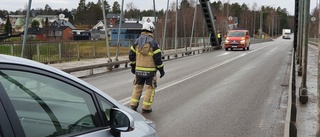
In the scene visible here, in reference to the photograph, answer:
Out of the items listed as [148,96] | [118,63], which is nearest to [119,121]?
[148,96]

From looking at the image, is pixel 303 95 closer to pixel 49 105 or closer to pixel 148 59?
pixel 148 59

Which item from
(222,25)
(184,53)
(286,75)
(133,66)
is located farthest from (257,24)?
(133,66)

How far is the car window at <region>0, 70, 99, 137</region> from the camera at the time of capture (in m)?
2.35

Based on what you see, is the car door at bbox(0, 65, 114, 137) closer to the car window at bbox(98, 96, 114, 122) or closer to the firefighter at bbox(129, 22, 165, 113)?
the car window at bbox(98, 96, 114, 122)

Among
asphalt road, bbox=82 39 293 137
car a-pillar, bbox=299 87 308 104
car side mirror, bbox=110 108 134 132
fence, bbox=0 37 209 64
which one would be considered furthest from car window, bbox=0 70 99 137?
fence, bbox=0 37 209 64

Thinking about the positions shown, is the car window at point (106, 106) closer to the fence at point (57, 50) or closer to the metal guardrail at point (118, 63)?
the metal guardrail at point (118, 63)

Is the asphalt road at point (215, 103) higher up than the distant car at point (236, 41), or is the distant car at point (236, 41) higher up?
the distant car at point (236, 41)

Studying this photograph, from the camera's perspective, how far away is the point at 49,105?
2.70 meters

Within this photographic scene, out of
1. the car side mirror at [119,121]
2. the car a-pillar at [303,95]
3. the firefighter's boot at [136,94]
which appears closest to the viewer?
the car side mirror at [119,121]

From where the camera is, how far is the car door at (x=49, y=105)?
230 cm

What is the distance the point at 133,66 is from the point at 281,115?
3137mm

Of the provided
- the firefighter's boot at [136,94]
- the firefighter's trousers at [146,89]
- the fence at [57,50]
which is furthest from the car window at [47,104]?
the fence at [57,50]

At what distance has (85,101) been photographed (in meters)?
2.79

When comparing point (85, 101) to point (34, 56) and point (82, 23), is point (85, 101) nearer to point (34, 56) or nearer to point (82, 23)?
point (34, 56)
